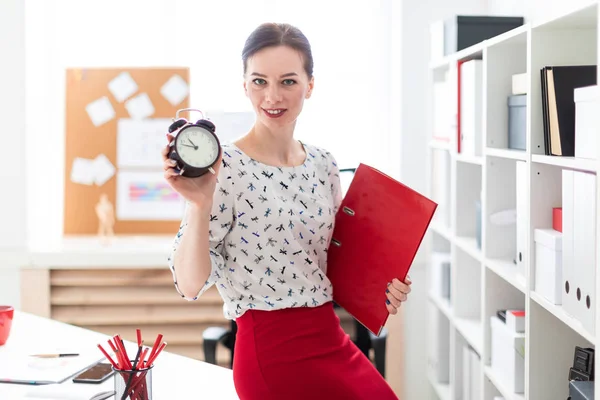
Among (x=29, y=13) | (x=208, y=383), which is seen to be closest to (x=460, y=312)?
(x=208, y=383)

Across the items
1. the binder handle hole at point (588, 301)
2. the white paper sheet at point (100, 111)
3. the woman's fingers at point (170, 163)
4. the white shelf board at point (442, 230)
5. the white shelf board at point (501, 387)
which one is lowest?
the white shelf board at point (501, 387)

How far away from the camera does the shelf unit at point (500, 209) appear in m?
1.99

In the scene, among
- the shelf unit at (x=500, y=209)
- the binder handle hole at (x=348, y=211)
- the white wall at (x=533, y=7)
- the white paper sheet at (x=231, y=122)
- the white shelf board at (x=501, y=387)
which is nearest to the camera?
the binder handle hole at (x=348, y=211)

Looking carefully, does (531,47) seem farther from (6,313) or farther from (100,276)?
(100,276)

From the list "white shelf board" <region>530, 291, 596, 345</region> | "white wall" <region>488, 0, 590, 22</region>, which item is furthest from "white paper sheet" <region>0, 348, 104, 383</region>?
"white wall" <region>488, 0, 590, 22</region>

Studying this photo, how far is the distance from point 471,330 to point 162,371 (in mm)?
1316

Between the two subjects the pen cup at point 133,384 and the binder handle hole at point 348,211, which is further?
the binder handle hole at point 348,211

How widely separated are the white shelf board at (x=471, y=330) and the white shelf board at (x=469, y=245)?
0.25m

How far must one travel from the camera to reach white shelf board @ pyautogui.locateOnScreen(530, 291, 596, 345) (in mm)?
1676

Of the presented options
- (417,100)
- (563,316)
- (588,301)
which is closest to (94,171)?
(417,100)

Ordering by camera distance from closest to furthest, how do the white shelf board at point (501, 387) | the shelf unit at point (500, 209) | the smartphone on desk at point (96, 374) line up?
the smartphone on desk at point (96, 374) → the shelf unit at point (500, 209) → the white shelf board at point (501, 387)

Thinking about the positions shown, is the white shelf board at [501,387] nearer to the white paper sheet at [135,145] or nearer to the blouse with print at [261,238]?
the blouse with print at [261,238]

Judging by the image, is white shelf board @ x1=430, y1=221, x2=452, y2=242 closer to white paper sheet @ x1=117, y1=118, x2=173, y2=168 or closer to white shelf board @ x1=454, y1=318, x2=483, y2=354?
white shelf board @ x1=454, y1=318, x2=483, y2=354

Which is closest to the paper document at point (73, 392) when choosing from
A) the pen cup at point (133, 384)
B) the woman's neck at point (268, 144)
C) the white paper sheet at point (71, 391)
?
the white paper sheet at point (71, 391)
